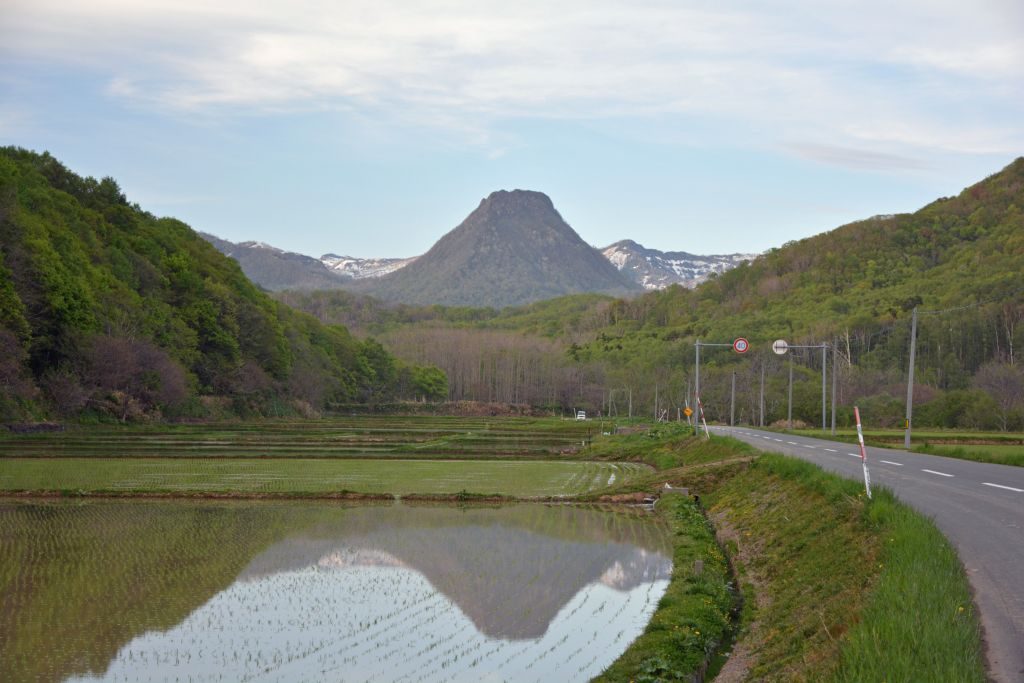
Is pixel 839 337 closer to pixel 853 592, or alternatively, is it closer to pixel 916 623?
pixel 853 592

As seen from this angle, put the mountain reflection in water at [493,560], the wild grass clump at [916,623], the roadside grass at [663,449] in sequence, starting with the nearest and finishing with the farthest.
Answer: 1. the wild grass clump at [916,623]
2. the mountain reflection in water at [493,560]
3. the roadside grass at [663,449]

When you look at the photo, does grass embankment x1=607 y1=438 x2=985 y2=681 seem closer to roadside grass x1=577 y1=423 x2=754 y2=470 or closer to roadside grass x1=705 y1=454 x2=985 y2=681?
roadside grass x1=705 y1=454 x2=985 y2=681

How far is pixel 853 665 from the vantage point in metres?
6.96

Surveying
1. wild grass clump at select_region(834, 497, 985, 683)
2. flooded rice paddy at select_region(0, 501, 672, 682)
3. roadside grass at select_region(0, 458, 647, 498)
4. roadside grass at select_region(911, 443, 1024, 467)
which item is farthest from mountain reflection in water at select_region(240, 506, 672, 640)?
roadside grass at select_region(911, 443, 1024, 467)

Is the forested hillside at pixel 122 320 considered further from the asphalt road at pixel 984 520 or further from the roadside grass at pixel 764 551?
the asphalt road at pixel 984 520

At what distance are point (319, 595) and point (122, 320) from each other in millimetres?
53408

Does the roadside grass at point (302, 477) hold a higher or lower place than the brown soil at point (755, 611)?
lower

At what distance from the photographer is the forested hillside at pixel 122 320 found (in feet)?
170

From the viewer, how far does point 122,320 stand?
6250cm

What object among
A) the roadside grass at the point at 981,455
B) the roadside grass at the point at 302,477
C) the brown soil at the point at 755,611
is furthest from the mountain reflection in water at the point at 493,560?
the roadside grass at the point at 981,455

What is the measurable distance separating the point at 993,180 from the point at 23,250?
484ft

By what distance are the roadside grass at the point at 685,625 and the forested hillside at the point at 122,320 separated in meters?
38.9

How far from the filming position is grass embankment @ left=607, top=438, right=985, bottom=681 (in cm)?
705

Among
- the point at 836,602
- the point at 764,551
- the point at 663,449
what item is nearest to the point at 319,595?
the point at 764,551
